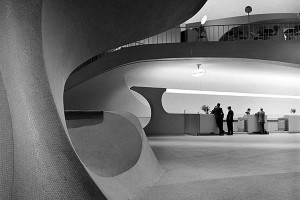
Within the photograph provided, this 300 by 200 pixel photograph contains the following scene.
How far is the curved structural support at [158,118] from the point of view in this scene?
1714cm

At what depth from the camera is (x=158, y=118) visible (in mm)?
17453

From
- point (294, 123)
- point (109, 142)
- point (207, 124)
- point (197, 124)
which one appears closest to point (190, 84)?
point (207, 124)

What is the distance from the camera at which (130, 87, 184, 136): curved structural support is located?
1714cm

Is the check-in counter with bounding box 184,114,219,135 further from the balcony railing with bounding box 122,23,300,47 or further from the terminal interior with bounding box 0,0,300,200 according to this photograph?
the terminal interior with bounding box 0,0,300,200

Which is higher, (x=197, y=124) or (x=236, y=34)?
(x=236, y=34)

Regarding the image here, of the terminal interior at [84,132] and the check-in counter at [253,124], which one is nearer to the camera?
the terminal interior at [84,132]

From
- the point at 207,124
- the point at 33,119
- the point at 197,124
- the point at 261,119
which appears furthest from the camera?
the point at 261,119

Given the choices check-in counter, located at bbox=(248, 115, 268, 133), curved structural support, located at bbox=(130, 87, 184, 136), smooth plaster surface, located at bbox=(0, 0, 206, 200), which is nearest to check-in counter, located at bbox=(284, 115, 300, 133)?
check-in counter, located at bbox=(248, 115, 268, 133)

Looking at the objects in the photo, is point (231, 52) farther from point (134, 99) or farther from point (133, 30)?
point (133, 30)

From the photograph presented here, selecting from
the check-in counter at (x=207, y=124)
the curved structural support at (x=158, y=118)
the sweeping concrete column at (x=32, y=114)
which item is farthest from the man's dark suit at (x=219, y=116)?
the sweeping concrete column at (x=32, y=114)

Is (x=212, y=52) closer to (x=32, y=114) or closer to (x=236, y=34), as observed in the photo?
(x=236, y=34)

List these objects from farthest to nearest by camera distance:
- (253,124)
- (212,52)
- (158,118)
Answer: (253,124) → (158,118) → (212,52)

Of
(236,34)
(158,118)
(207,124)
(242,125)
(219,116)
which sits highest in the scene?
(236,34)

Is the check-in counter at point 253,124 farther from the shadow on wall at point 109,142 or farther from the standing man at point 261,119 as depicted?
the shadow on wall at point 109,142
